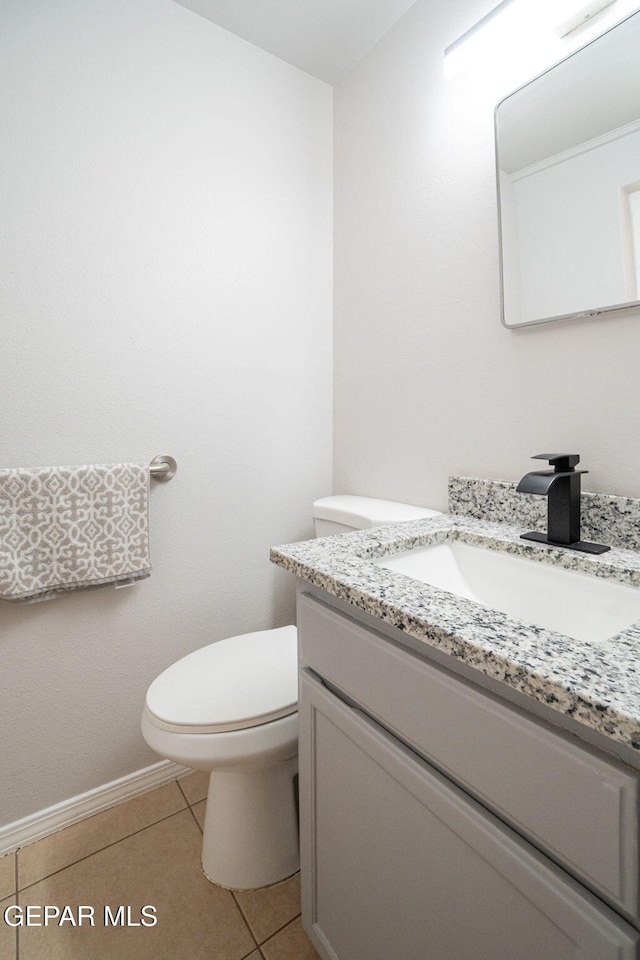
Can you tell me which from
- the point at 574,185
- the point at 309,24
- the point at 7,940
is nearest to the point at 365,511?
the point at 574,185

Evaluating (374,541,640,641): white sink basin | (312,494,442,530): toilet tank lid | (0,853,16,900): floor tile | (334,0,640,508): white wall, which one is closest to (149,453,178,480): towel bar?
(312,494,442,530): toilet tank lid

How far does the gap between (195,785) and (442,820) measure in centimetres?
113

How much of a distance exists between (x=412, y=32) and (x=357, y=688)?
1735 mm

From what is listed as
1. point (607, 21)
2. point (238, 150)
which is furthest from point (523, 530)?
point (238, 150)

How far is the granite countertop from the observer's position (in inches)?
16.2

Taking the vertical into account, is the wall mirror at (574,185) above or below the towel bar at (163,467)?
above

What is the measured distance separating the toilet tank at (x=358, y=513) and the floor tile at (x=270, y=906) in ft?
2.92

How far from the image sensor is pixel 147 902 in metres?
1.06

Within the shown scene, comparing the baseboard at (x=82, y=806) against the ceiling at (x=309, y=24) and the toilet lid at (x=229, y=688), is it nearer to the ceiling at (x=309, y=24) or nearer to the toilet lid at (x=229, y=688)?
the toilet lid at (x=229, y=688)

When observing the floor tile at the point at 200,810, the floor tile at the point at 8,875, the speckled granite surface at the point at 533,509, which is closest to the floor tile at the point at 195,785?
the floor tile at the point at 200,810

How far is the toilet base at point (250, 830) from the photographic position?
1090 millimetres

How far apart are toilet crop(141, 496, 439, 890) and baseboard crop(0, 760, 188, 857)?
0.30m

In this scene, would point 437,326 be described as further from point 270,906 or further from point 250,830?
point 270,906

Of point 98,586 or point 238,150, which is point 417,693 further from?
point 238,150
